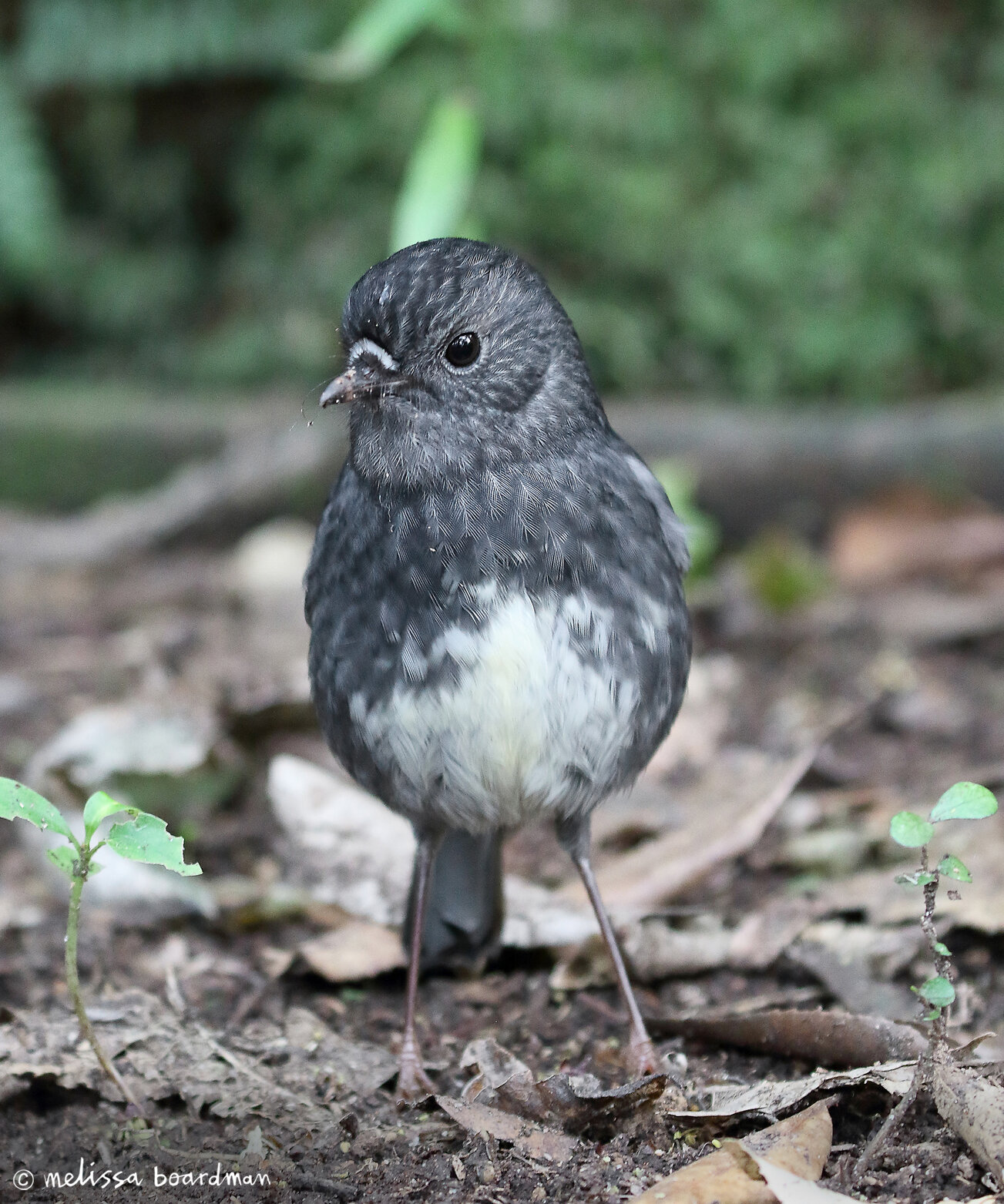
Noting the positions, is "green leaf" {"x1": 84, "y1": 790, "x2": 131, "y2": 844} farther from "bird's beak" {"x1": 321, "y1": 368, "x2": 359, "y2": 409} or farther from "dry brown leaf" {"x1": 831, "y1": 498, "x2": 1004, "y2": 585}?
"dry brown leaf" {"x1": 831, "y1": 498, "x2": 1004, "y2": 585}

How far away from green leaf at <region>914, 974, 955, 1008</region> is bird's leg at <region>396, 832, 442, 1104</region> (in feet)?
2.59

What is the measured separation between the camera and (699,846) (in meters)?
3.02

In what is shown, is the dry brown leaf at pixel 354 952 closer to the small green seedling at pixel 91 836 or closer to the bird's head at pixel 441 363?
the small green seedling at pixel 91 836

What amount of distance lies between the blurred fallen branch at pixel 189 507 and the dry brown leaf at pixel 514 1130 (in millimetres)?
3441

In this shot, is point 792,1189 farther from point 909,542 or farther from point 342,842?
point 909,542

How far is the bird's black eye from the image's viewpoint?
238cm

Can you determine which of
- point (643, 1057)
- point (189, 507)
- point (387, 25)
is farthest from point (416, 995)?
point (189, 507)

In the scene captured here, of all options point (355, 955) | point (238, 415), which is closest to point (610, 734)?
point (355, 955)

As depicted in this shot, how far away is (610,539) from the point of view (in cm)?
236

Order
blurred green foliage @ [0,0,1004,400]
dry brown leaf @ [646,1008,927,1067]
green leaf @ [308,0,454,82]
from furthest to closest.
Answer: blurred green foliage @ [0,0,1004,400] < green leaf @ [308,0,454,82] < dry brown leaf @ [646,1008,927,1067]

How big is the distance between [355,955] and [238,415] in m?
3.52

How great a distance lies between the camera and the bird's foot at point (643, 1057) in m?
2.29

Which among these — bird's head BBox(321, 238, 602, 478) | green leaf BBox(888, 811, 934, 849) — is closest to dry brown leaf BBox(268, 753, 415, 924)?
bird's head BBox(321, 238, 602, 478)

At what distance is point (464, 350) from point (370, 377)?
0.55ft
